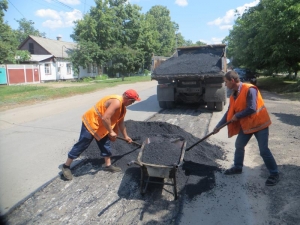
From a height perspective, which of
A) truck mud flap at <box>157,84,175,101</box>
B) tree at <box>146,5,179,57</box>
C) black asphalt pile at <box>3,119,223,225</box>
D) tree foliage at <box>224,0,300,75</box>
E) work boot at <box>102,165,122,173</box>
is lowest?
black asphalt pile at <box>3,119,223,225</box>

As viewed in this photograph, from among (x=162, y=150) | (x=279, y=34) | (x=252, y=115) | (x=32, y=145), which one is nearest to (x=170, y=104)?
(x=32, y=145)

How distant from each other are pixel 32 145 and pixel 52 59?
87.5ft

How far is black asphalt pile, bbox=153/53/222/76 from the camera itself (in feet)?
29.9

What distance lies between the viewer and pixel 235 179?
4.15 m

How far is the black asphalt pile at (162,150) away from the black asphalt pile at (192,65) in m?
5.00

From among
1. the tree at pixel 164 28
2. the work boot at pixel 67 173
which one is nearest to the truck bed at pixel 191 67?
the work boot at pixel 67 173

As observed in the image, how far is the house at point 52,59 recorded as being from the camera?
2936cm

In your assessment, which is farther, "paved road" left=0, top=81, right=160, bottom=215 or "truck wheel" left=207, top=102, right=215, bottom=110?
"truck wheel" left=207, top=102, right=215, bottom=110

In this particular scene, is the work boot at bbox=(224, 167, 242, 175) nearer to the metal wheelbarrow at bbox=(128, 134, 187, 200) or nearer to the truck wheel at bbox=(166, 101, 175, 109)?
the metal wheelbarrow at bbox=(128, 134, 187, 200)

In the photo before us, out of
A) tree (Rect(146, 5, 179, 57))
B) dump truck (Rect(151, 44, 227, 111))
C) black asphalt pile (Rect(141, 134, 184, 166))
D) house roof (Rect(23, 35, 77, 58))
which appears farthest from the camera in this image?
tree (Rect(146, 5, 179, 57))

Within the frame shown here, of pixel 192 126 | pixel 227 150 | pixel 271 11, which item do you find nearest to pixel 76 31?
pixel 271 11

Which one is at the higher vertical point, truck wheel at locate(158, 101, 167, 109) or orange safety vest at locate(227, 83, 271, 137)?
orange safety vest at locate(227, 83, 271, 137)

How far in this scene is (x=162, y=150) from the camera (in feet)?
13.5

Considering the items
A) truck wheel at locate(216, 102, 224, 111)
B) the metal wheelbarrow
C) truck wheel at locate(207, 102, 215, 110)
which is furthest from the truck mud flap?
the metal wheelbarrow
